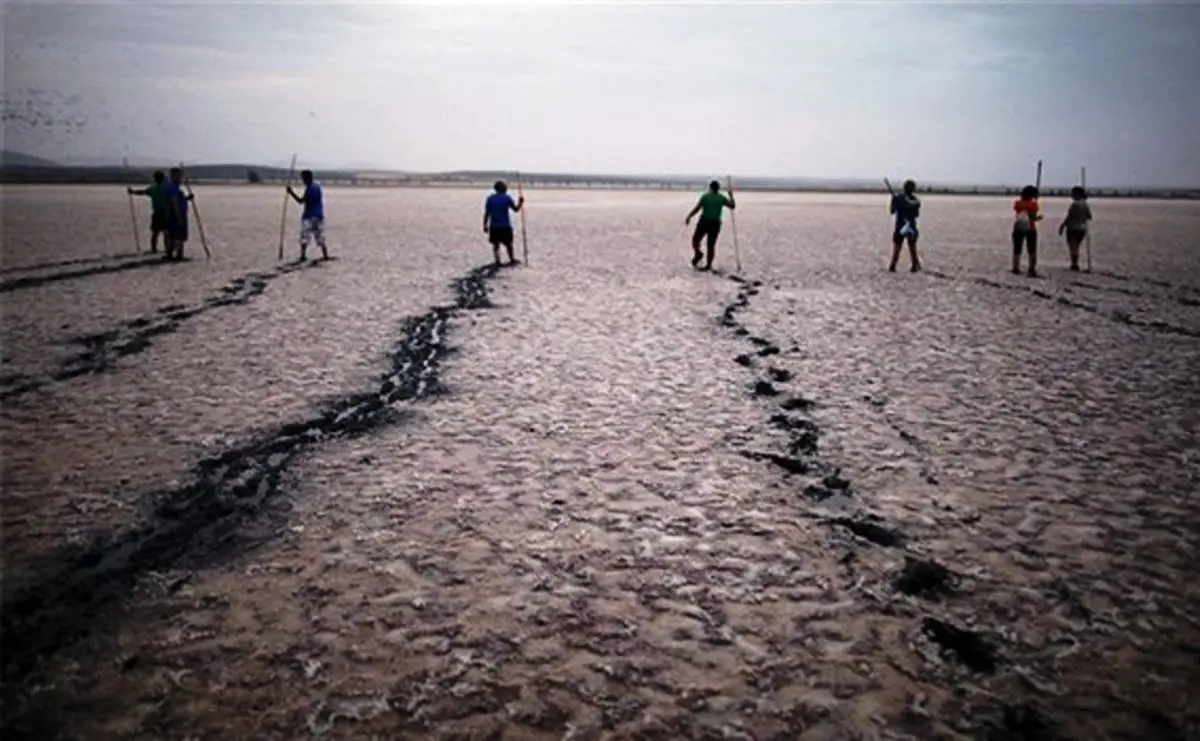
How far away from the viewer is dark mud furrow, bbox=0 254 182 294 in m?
12.3

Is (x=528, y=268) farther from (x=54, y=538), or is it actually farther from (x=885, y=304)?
(x=54, y=538)

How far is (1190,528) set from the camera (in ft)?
13.9

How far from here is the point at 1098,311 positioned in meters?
11.5

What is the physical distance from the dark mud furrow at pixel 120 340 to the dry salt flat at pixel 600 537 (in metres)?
0.17

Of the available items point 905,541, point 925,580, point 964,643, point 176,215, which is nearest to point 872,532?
point 905,541

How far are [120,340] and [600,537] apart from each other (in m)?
7.32

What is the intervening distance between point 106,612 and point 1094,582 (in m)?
4.68

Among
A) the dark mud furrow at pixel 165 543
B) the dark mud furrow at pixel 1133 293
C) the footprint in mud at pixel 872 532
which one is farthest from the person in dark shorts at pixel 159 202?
the dark mud furrow at pixel 1133 293

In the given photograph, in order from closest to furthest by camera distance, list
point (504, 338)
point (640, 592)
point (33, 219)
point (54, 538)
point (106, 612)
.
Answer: point (106, 612) < point (640, 592) < point (54, 538) < point (504, 338) < point (33, 219)

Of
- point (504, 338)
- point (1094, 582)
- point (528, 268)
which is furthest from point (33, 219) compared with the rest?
point (1094, 582)

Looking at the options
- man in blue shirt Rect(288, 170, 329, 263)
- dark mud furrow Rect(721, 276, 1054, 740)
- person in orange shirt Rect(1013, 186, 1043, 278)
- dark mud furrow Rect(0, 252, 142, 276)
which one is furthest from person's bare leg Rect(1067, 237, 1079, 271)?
dark mud furrow Rect(0, 252, 142, 276)

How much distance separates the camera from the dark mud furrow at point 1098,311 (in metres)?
10.0

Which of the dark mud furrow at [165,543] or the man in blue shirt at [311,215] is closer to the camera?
the dark mud furrow at [165,543]

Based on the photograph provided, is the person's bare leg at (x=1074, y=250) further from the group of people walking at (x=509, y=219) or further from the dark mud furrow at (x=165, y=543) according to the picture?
the dark mud furrow at (x=165, y=543)
